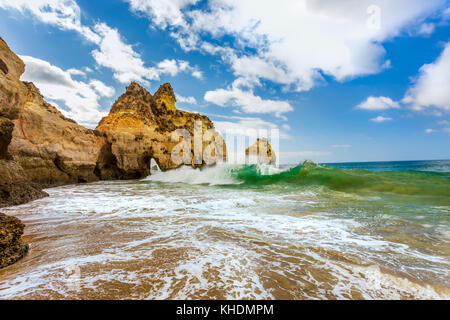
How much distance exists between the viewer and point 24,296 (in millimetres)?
1506

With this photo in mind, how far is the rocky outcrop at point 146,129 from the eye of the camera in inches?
533

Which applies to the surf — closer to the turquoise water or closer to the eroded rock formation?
the eroded rock formation

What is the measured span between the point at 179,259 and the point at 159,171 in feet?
Result: 47.7

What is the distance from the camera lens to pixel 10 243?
217 cm

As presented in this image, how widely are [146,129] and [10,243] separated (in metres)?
13.7

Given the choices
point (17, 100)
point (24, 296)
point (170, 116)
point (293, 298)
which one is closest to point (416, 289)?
point (293, 298)

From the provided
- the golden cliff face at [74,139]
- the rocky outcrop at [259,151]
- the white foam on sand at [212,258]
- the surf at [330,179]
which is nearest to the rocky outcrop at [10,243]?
the white foam on sand at [212,258]

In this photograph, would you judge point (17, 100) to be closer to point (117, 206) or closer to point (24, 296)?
point (117, 206)

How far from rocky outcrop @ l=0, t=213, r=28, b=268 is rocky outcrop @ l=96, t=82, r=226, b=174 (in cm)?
1171

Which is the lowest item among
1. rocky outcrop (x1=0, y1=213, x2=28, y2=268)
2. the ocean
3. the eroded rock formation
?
the ocean

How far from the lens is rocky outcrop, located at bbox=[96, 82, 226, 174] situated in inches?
533

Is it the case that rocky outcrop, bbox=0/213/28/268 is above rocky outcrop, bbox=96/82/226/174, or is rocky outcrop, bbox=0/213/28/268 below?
below

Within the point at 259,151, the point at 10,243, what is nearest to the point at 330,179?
the point at 10,243

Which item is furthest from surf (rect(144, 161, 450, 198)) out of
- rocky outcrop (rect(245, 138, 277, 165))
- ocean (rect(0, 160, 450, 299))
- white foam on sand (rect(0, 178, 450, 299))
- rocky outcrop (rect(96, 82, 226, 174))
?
rocky outcrop (rect(245, 138, 277, 165))
